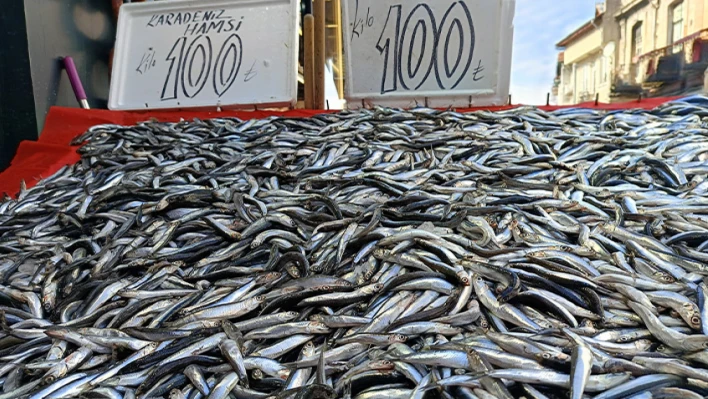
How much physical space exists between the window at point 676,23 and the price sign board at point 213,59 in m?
23.0

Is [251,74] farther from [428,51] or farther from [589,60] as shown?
[589,60]

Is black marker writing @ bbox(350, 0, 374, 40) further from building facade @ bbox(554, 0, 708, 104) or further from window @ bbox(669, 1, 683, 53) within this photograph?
window @ bbox(669, 1, 683, 53)

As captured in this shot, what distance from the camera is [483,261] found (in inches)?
72.7

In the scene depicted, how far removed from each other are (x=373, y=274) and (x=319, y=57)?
3963 millimetres

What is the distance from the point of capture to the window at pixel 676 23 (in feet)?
69.2

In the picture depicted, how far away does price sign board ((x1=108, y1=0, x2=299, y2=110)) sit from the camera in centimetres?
489

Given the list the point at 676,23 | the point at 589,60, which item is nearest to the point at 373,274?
the point at 676,23

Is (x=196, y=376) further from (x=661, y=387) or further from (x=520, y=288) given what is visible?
(x=661, y=387)

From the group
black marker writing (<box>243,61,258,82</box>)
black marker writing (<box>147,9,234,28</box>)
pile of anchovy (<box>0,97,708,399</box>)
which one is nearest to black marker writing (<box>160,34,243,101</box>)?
black marker writing (<box>243,61,258,82</box>)

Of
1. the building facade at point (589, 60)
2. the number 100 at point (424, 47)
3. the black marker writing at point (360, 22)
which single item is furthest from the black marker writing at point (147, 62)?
the building facade at point (589, 60)

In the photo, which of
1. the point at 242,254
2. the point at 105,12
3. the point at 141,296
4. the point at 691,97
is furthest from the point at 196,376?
the point at 105,12

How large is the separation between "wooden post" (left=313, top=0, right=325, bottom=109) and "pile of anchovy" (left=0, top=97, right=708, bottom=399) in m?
2.16

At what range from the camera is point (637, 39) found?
25.0 meters

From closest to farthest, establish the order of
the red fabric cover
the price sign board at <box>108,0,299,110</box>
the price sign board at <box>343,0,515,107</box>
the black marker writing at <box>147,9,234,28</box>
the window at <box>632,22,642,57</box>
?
the red fabric cover → the price sign board at <box>343,0,515,107</box> → the price sign board at <box>108,0,299,110</box> → the black marker writing at <box>147,9,234,28</box> → the window at <box>632,22,642,57</box>
